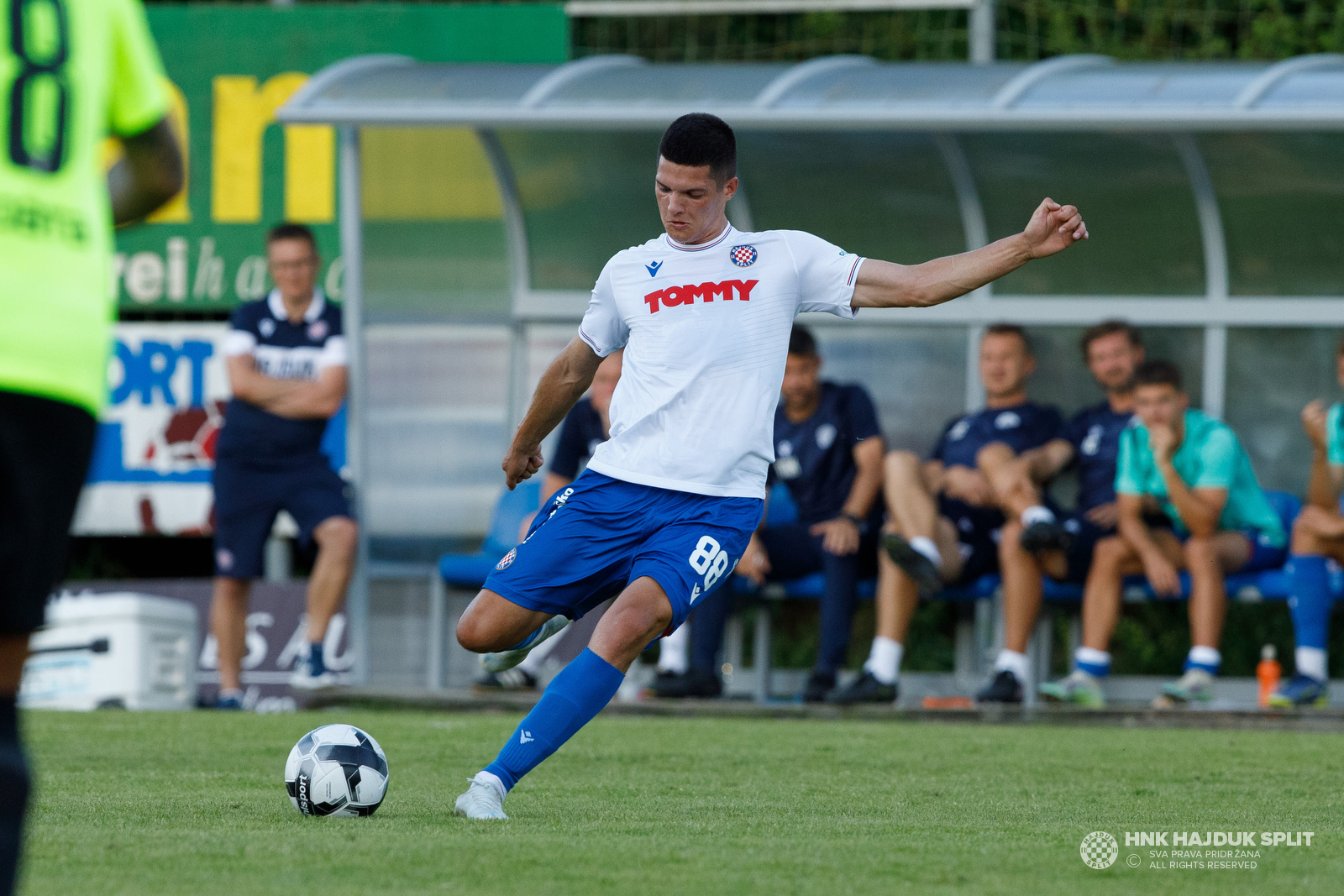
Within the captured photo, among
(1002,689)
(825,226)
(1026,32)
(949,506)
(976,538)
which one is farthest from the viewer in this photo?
(1026,32)

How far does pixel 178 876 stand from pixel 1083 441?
642 cm

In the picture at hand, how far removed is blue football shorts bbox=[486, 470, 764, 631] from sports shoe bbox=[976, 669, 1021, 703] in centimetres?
392

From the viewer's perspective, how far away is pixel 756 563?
864cm

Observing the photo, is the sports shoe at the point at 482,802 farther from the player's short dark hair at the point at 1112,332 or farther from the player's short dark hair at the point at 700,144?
the player's short dark hair at the point at 1112,332

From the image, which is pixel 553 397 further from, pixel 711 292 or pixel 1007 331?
pixel 1007 331

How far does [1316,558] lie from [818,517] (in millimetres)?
2248

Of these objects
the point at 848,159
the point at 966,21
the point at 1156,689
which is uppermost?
the point at 966,21

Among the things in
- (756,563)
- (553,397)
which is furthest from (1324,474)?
(553,397)

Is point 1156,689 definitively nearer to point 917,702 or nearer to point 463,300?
point 917,702

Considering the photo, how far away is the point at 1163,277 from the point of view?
9.68 m

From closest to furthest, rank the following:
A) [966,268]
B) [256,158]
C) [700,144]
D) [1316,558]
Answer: [966,268] < [700,144] < [1316,558] < [256,158]

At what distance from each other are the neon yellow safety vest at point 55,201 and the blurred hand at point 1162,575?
6.55m

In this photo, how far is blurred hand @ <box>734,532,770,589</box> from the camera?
865 cm

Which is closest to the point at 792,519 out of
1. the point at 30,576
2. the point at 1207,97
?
the point at 1207,97
